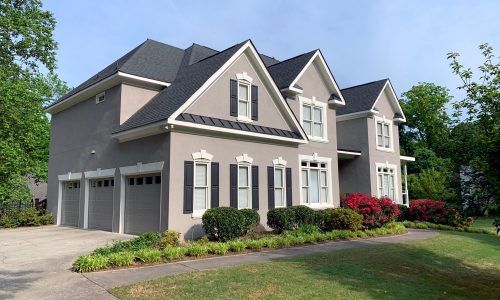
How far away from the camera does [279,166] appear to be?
57.6ft

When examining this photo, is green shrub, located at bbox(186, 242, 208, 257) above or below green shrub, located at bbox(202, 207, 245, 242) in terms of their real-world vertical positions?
below

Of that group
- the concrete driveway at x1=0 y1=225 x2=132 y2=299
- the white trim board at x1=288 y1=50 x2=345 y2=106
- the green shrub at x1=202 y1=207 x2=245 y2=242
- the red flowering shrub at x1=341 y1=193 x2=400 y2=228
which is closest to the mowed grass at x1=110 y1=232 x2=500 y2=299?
the concrete driveway at x1=0 y1=225 x2=132 y2=299

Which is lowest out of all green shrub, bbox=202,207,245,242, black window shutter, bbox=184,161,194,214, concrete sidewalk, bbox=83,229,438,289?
concrete sidewalk, bbox=83,229,438,289

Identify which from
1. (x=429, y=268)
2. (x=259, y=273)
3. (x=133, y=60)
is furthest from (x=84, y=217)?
(x=429, y=268)

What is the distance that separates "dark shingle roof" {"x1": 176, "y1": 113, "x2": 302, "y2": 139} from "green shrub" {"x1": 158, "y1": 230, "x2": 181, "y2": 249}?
3998mm

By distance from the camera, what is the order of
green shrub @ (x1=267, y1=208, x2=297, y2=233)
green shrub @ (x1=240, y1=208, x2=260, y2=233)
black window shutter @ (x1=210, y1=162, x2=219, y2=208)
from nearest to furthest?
green shrub @ (x1=240, y1=208, x2=260, y2=233), black window shutter @ (x1=210, y1=162, x2=219, y2=208), green shrub @ (x1=267, y1=208, x2=297, y2=233)

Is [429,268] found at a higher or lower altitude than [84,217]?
lower

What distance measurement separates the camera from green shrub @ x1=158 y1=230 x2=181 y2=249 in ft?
40.0

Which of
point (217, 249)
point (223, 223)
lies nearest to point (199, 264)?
point (217, 249)

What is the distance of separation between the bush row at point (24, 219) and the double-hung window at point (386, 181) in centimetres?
1974

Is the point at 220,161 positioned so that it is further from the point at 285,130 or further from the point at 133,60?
the point at 133,60

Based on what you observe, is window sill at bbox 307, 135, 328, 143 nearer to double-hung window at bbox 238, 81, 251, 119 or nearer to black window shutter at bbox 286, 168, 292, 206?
black window shutter at bbox 286, 168, 292, 206

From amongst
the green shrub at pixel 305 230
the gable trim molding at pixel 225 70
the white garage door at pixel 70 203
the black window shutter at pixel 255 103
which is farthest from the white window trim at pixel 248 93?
the white garage door at pixel 70 203

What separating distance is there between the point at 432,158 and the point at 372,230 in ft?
84.8
